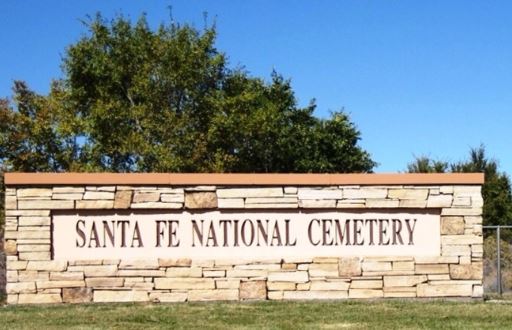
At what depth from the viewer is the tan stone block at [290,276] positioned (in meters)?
14.4

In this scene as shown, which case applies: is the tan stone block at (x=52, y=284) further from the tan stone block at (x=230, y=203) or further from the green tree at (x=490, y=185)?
the green tree at (x=490, y=185)

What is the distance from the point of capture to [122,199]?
14.2 metres

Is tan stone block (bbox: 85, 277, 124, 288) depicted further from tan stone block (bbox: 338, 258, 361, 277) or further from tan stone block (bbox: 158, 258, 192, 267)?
tan stone block (bbox: 338, 258, 361, 277)

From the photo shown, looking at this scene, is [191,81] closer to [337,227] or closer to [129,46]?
[129,46]

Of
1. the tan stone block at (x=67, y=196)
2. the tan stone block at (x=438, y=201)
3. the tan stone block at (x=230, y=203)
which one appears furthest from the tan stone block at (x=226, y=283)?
the tan stone block at (x=438, y=201)

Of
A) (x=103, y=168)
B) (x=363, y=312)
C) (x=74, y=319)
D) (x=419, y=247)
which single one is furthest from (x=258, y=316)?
(x=103, y=168)

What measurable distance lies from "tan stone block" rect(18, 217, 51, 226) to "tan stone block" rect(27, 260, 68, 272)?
2.02 feet

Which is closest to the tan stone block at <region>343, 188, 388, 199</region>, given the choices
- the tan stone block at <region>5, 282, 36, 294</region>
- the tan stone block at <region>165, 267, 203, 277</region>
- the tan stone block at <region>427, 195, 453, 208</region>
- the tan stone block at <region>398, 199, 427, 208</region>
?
the tan stone block at <region>398, 199, 427, 208</region>

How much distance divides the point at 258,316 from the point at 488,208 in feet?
75.0

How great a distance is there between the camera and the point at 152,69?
32.4m

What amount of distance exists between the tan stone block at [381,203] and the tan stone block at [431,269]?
1.11 meters

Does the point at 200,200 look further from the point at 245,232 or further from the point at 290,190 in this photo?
the point at 290,190

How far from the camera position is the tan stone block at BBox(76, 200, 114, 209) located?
1416cm

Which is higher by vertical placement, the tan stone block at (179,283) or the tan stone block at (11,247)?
the tan stone block at (11,247)
